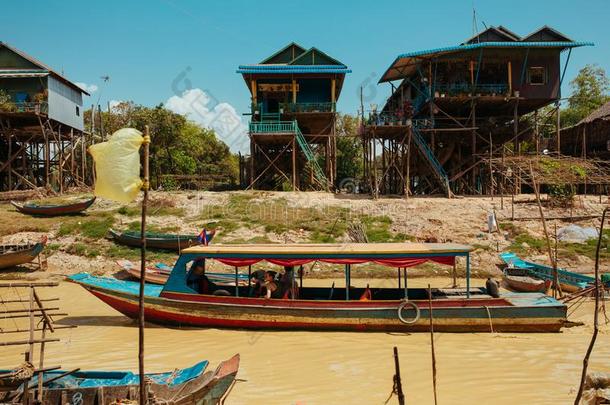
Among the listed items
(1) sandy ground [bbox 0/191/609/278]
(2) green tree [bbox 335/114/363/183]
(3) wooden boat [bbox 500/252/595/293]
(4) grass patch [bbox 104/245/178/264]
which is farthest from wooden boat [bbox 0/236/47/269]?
(2) green tree [bbox 335/114/363/183]

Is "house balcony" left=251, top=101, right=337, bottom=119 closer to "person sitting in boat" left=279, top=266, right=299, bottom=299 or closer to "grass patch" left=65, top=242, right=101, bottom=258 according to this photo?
"grass patch" left=65, top=242, right=101, bottom=258

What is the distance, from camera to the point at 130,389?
563 cm

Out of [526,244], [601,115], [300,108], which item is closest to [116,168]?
[526,244]

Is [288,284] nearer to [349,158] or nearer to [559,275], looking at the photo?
[559,275]

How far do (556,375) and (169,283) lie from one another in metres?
7.68

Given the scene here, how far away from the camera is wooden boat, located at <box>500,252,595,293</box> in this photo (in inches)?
520

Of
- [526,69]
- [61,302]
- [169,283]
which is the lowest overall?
[61,302]

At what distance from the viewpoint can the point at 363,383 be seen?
286 inches

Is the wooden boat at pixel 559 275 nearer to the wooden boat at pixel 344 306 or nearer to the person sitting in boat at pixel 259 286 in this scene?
the wooden boat at pixel 344 306

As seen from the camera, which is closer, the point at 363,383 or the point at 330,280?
the point at 363,383

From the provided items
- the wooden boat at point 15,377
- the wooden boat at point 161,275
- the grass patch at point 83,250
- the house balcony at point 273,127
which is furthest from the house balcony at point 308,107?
the wooden boat at point 15,377

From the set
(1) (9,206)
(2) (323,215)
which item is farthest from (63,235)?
(2) (323,215)

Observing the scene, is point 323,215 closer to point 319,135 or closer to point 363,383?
point 319,135

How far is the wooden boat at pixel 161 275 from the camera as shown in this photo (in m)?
12.6
